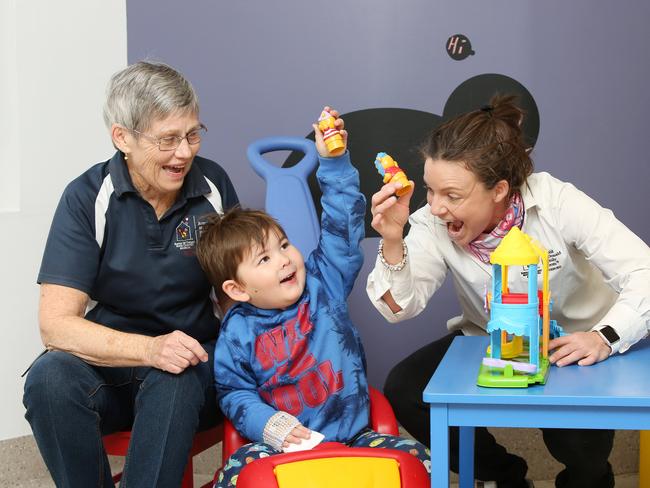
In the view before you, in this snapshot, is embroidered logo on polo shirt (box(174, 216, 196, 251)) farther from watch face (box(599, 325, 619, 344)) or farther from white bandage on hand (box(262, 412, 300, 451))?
watch face (box(599, 325, 619, 344))

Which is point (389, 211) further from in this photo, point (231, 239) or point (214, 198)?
point (214, 198)

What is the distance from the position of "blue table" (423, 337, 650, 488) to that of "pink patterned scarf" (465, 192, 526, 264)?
0.49 metres

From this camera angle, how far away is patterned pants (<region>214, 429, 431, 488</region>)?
1766mm

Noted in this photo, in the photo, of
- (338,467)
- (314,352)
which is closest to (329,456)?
(338,467)

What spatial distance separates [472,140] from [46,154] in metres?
1.46

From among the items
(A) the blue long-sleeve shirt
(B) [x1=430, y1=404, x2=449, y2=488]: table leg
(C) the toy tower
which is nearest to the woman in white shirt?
(A) the blue long-sleeve shirt

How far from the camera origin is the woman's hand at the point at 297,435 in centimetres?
178

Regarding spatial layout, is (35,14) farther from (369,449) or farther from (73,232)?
(369,449)

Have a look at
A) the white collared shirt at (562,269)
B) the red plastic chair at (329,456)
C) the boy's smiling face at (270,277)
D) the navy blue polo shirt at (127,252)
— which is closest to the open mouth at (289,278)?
the boy's smiling face at (270,277)

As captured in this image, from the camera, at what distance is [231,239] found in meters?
1.95

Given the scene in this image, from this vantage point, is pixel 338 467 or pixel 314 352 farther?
pixel 314 352

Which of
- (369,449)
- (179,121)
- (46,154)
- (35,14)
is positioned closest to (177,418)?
(369,449)

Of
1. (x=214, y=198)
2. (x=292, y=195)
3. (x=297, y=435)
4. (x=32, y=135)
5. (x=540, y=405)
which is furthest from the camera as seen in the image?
(x=32, y=135)

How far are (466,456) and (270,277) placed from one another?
0.65 metres
